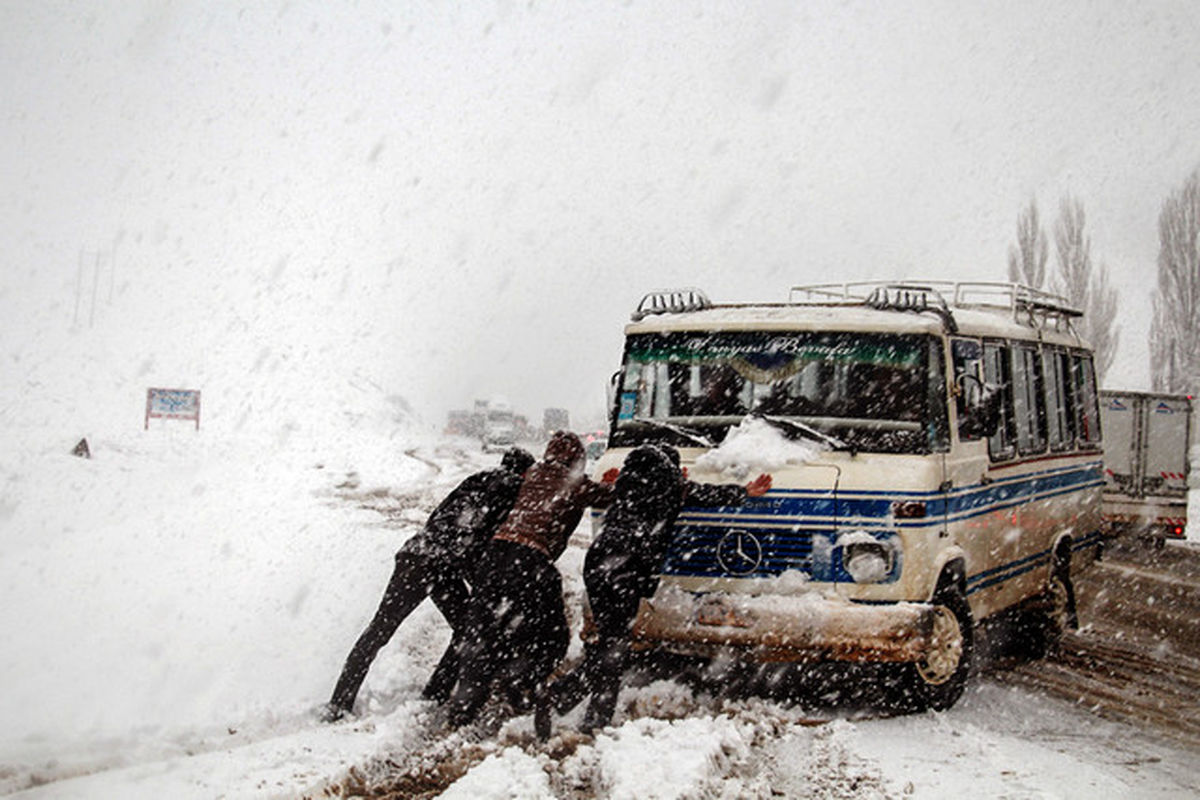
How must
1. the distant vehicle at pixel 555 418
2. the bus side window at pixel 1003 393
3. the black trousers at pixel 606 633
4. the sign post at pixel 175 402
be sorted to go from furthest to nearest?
the distant vehicle at pixel 555 418 < the sign post at pixel 175 402 < the bus side window at pixel 1003 393 < the black trousers at pixel 606 633

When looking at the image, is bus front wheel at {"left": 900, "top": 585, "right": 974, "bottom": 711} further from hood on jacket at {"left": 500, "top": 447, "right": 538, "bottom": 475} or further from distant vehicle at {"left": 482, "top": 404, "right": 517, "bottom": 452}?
distant vehicle at {"left": 482, "top": 404, "right": 517, "bottom": 452}

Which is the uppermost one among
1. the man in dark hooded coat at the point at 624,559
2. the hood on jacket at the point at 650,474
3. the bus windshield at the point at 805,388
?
the bus windshield at the point at 805,388

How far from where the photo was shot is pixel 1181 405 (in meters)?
21.5

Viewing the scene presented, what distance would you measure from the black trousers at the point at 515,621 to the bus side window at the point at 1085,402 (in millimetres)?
6146

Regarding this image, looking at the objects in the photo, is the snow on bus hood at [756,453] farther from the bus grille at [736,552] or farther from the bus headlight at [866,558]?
the bus headlight at [866,558]

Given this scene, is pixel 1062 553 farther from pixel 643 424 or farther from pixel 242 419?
pixel 242 419

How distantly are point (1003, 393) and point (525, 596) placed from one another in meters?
3.86

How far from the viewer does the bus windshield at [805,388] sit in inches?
287

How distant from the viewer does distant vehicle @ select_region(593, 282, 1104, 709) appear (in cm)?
665

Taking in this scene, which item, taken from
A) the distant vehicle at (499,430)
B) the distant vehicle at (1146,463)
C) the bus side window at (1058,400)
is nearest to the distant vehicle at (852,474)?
the bus side window at (1058,400)

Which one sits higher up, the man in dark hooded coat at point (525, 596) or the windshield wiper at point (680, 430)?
the windshield wiper at point (680, 430)

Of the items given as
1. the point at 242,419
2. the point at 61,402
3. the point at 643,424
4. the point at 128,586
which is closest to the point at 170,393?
the point at 61,402

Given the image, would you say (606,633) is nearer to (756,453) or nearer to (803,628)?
(803,628)

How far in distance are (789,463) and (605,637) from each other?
1570 mm
